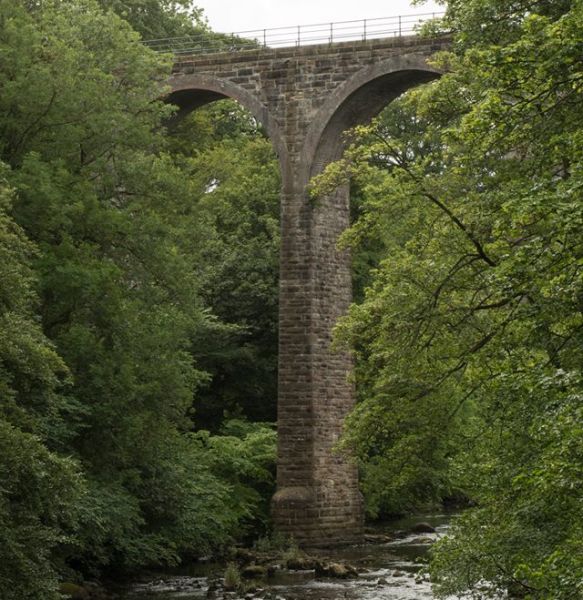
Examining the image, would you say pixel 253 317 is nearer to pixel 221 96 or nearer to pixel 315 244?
pixel 315 244

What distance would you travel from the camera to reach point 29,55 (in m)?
20.3

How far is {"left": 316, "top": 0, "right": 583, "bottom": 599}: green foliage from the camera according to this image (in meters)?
9.32

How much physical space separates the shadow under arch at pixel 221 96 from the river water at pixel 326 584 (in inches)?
355

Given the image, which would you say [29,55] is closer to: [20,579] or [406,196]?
[406,196]

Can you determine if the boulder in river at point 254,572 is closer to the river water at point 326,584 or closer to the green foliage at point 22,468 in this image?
the river water at point 326,584

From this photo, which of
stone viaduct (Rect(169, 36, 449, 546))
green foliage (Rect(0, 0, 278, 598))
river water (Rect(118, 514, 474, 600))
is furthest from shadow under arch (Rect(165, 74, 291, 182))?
river water (Rect(118, 514, 474, 600))

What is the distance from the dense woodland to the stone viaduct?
1131 millimetres

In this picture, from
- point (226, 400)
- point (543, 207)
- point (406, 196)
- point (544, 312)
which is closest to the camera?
point (543, 207)

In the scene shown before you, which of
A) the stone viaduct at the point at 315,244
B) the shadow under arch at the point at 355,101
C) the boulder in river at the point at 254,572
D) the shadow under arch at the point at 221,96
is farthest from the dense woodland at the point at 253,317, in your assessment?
the shadow under arch at the point at 355,101

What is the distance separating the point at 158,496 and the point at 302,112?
10740mm

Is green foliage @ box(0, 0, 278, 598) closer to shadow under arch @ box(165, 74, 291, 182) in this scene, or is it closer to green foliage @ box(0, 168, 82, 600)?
green foliage @ box(0, 168, 82, 600)

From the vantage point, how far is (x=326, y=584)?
68.5 ft

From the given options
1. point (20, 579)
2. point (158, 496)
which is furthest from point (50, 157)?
point (20, 579)

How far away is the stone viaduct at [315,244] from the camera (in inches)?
1045
